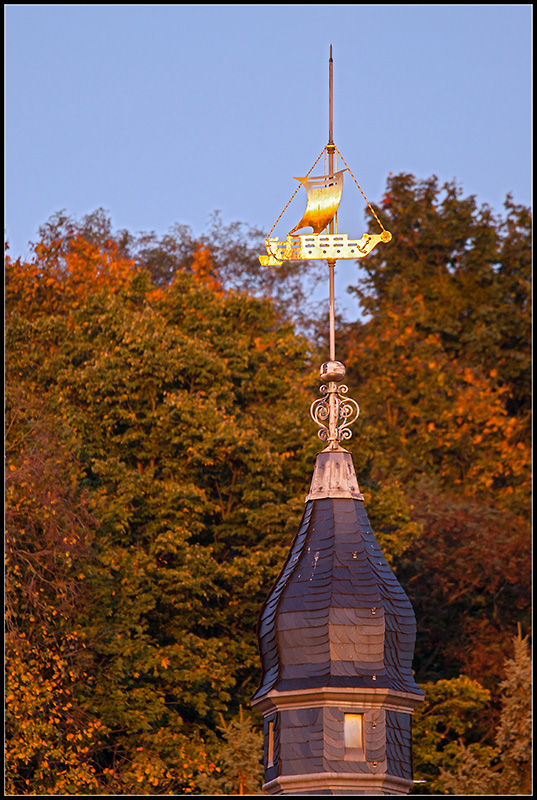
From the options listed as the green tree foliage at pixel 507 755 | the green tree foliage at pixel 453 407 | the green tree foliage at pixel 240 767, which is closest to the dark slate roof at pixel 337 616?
the green tree foliage at pixel 240 767

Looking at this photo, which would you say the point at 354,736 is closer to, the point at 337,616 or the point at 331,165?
the point at 337,616

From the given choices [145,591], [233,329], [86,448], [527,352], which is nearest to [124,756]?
[145,591]

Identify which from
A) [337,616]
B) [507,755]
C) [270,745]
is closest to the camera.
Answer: [337,616]

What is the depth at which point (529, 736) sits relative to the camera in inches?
1208

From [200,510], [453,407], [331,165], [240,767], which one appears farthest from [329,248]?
[453,407]

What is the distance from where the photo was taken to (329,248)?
47.5 ft

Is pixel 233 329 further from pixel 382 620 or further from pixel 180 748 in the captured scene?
pixel 382 620

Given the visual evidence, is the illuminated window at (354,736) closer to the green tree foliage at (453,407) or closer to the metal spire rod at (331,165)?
the metal spire rod at (331,165)

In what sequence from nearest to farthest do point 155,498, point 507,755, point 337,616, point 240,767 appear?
point 337,616 < point 240,767 < point 507,755 < point 155,498

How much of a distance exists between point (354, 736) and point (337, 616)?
949 millimetres

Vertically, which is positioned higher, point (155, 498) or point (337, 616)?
point (155, 498)

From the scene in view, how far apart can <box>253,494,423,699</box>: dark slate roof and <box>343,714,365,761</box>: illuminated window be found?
280mm

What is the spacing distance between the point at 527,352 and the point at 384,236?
101 ft

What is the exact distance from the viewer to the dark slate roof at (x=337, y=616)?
1277cm
